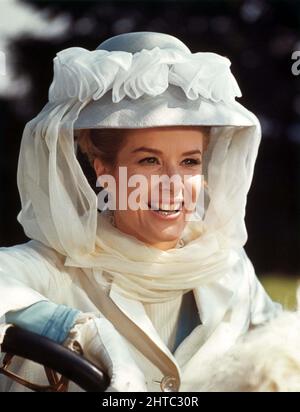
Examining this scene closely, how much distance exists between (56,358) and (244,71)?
7.75ft

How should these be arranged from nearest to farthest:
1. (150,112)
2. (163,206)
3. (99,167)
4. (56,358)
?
(56,358) < (150,112) < (163,206) < (99,167)

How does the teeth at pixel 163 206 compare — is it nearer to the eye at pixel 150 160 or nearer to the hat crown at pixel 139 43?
the eye at pixel 150 160

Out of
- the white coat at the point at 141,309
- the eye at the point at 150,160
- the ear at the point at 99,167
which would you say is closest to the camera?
the white coat at the point at 141,309

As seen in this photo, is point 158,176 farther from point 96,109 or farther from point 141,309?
point 141,309

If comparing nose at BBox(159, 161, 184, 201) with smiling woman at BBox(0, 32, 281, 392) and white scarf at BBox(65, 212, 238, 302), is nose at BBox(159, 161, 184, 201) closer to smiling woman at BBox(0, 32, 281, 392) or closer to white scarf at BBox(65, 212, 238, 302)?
smiling woman at BBox(0, 32, 281, 392)

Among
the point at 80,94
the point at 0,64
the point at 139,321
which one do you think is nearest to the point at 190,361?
the point at 139,321

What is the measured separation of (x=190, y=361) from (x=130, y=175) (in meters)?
0.53

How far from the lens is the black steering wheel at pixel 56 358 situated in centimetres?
165

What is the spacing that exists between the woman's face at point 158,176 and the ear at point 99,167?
0.03 metres

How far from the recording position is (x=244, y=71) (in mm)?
3746

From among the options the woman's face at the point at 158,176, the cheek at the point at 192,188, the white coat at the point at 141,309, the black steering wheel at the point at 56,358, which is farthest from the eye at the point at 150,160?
the black steering wheel at the point at 56,358

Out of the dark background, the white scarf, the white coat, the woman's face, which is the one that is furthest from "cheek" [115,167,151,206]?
the dark background

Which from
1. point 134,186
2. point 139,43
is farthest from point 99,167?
point 139,43
